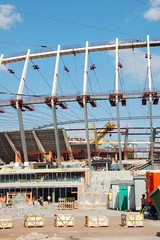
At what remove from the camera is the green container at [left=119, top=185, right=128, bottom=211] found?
3155cm

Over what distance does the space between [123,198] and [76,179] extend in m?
16.2

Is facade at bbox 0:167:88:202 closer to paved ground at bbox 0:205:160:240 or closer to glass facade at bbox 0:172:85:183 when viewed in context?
glass facade at bbox 0:172:85:183

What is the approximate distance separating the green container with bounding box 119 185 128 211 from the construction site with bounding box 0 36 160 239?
98 millimetres

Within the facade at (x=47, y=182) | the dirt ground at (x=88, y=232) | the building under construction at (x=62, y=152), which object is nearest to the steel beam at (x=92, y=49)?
the building under construction at (x=62, y=152)

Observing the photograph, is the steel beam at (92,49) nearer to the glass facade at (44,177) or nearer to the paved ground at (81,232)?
the glass facade at (44,177)

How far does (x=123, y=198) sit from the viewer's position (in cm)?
3194

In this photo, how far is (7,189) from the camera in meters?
46.4

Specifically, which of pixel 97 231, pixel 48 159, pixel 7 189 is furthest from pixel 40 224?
pixel 48 159

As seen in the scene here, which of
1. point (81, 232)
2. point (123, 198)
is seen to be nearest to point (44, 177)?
point (123, 198)

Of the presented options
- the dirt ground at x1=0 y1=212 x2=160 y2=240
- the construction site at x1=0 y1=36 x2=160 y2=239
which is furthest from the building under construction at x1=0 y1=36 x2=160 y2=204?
the dirt ground at x1=0 y1=212 x2=160 y2=240

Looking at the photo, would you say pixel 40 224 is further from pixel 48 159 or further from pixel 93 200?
pixel 48 159

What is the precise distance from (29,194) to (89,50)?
29439 mm

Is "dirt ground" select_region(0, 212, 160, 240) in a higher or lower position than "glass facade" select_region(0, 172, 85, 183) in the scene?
lower

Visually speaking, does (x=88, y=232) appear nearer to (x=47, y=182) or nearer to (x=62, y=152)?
(x=47, y=182)
